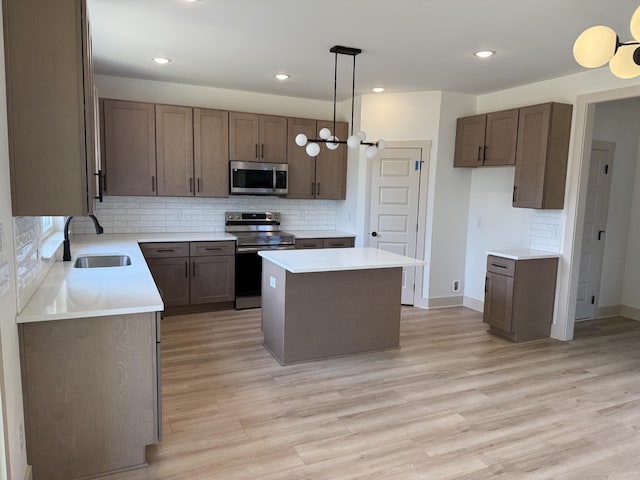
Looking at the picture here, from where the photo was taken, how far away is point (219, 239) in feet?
16.2

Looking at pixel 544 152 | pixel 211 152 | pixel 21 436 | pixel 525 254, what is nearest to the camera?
pixel 21 436

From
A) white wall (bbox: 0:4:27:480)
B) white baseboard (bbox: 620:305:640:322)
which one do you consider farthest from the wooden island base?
white baseboard (bbox: 620:305:640:322)

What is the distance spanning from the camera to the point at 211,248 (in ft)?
16.1

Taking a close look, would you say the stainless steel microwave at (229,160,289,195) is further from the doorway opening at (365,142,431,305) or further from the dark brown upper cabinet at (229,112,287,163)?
the doorway opening at (365,142,431,305)

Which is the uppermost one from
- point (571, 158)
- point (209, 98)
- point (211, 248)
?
point (209, 98)

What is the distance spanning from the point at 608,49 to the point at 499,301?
123 inches

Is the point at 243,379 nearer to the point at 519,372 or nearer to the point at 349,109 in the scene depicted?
the point at 519,372

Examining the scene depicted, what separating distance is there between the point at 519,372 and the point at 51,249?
3.77m

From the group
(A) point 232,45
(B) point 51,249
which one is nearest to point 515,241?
(A) point 232,45

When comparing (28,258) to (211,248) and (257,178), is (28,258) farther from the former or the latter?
(257,178)

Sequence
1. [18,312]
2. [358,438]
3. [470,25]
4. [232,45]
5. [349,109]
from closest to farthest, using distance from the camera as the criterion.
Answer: [18,312], [358,438], [470,25], [232,45], [349,109]

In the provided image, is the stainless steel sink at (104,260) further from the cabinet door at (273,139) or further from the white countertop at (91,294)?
the cabinet door at (273,139)

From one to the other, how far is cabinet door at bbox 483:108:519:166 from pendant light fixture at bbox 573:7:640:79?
2758 millimetres

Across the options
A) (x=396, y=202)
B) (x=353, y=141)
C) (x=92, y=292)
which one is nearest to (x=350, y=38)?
(x=353, y=141)
